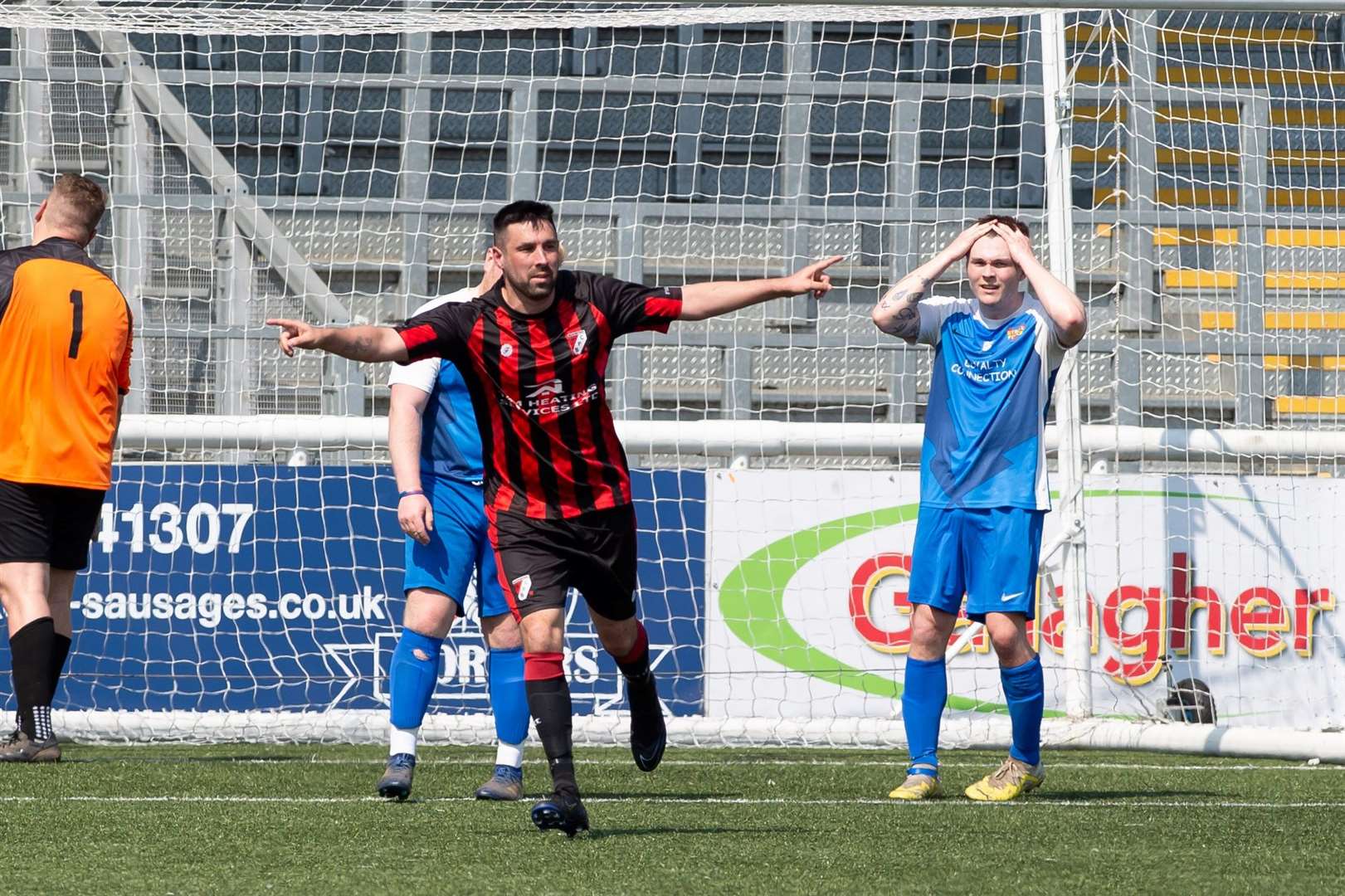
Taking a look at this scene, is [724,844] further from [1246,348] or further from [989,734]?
[1246,348]

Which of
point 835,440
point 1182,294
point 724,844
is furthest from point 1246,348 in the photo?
point 724,844

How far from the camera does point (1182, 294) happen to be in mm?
10008

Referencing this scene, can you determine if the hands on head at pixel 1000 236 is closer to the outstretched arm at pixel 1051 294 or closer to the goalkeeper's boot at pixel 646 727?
the outstretched arm at pixel 1051 294

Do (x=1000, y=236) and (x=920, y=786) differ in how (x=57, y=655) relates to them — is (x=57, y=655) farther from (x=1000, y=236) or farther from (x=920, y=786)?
(x=1000, y=236)

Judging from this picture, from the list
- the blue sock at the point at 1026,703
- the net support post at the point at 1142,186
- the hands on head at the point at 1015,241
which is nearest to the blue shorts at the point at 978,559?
the blue sock at the point at 1026,703

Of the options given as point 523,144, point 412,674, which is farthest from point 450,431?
point 523,144

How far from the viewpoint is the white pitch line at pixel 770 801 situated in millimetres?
4930

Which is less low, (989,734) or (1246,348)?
(1246,348)

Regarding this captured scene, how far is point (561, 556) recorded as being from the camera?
439cm

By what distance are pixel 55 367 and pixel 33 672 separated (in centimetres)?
102

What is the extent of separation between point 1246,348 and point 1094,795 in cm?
403

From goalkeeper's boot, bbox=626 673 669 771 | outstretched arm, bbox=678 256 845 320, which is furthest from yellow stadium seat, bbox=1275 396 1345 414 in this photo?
outstretched arm, bbox=678 256 845 320

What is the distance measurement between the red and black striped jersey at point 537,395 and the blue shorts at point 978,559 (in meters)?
1.19

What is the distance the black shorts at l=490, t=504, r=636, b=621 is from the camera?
170 inches
